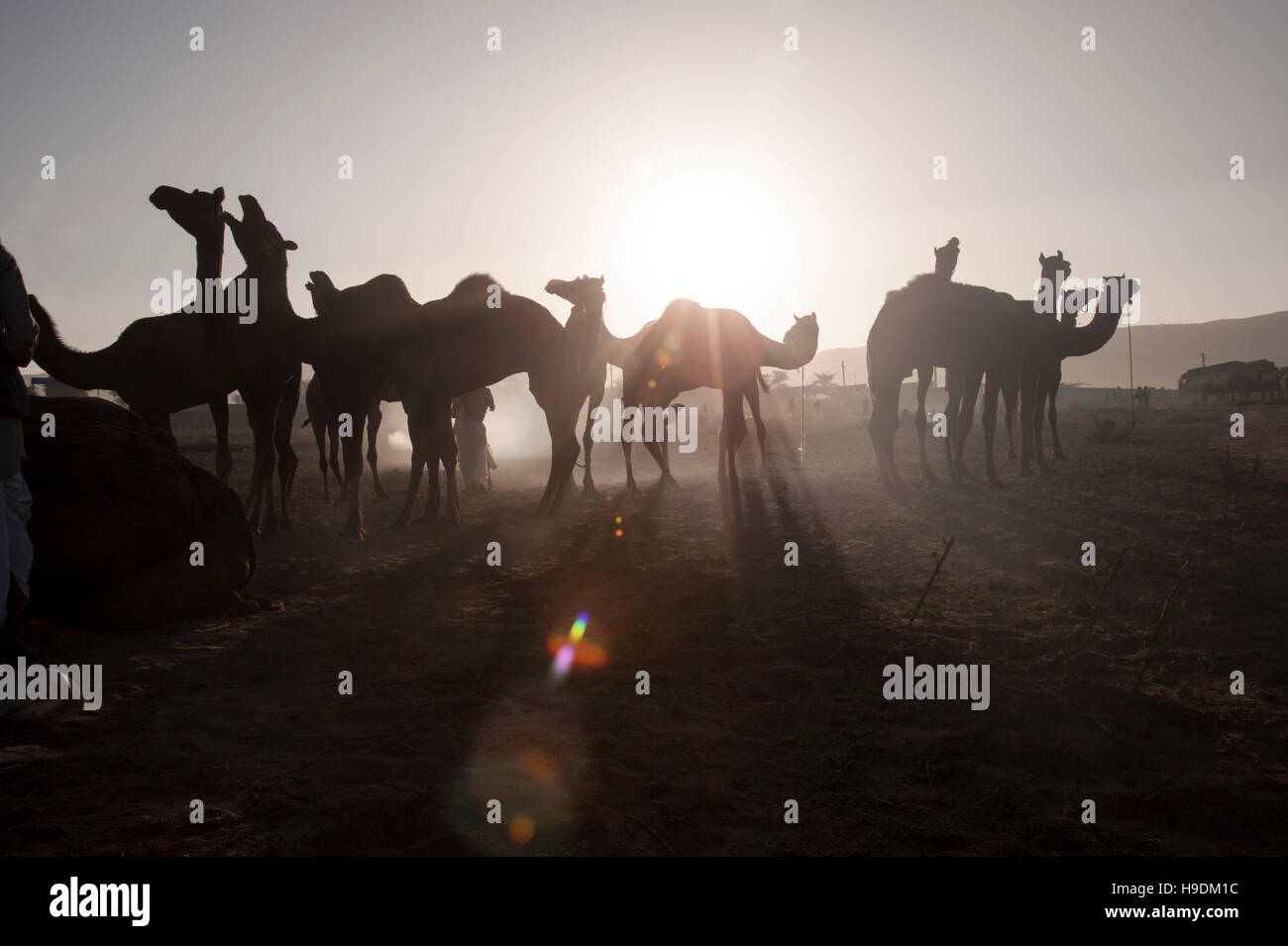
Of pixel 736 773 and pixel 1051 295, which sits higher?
pixel 1051 295

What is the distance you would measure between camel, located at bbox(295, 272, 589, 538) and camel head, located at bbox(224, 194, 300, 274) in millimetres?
842

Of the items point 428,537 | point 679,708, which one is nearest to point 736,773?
point 679,708

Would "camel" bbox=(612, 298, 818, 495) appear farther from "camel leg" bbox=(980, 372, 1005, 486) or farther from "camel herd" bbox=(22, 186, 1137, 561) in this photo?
"camel leg" bbox=(980, 372, 1005, 486)

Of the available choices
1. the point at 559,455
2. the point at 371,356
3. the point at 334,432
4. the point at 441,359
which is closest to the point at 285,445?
the point at 371,356

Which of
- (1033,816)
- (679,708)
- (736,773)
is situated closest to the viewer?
(1033,816)

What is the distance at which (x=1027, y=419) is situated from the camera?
45.4 feet

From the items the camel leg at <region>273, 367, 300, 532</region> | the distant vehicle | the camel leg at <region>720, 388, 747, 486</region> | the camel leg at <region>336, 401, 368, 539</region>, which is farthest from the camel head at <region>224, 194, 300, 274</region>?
the distant vehicle

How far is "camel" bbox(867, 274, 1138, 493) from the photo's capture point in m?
13.1

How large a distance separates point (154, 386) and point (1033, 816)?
928 cm

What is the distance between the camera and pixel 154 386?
9094mm

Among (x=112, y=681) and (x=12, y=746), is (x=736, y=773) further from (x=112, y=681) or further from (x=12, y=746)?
(x=112, y=681)

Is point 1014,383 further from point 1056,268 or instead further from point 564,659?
point 564,659

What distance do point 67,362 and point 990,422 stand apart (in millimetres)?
11873
